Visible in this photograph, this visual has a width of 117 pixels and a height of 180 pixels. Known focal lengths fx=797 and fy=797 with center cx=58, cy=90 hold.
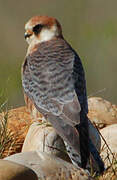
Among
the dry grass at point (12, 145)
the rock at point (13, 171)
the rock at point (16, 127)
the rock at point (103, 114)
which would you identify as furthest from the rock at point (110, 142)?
the rock at point (13, 171)

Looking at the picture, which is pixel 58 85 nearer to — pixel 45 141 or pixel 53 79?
pixel 53 79

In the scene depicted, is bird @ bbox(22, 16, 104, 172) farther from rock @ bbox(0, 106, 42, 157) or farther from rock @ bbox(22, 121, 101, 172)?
rock @ bbox(0, 106, 42, 157)

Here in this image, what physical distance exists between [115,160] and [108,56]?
166 inches

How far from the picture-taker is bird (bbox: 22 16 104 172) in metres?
7.77

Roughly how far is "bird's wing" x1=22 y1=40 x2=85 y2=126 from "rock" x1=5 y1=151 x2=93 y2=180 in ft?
2.97

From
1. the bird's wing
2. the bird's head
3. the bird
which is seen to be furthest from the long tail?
the bird's head

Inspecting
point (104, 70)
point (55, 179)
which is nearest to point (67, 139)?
point (55, 179)

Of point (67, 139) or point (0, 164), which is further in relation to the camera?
point (67, 139)

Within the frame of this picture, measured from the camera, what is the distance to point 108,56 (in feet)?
37.2

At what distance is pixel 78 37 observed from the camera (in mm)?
11977

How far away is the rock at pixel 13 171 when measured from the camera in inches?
246

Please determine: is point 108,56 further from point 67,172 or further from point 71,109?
point 67,172

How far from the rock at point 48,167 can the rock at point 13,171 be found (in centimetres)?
44

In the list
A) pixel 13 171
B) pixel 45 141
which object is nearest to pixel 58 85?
pixel 45 141
